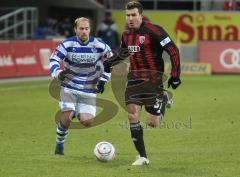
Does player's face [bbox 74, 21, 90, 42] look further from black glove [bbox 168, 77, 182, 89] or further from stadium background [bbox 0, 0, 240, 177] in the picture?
stadium background [bbox 0, 0, 240, 177]

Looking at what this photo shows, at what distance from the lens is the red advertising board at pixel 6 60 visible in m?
26.4

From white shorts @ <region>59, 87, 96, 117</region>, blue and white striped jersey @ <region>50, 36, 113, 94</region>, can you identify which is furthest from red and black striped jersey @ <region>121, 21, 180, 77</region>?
white shorts @ <region>59, 87, 96, 117</region>

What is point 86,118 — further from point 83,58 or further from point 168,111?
point 168,111

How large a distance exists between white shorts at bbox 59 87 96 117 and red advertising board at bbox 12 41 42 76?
15.4 metres

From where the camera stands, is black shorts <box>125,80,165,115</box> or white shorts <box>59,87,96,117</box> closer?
black shorts <box>125,80,165,115</box>

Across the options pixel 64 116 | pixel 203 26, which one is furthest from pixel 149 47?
pixel 203 26

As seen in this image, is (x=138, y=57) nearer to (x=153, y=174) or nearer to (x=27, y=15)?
(x=153, y=174)

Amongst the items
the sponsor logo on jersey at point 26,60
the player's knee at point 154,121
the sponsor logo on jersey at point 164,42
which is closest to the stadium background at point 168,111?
the sponsor logo on jersey at point 26,60

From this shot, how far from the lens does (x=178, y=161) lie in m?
11.2

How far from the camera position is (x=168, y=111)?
19156 millimetres

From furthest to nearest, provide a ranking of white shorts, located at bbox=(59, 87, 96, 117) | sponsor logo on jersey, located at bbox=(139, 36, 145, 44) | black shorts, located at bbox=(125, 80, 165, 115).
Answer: white shorts, located at bbox=(59, 87, 96, 117)
black shorts, located at bbox=(125, 80, 165, 115)
sponsor logo on jersey, located at bbox=(139, 36, 145, 44)

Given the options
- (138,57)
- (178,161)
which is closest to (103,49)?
(138,57)

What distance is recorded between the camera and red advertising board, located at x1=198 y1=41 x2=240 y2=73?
104 feet

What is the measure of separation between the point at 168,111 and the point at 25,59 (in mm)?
9872
